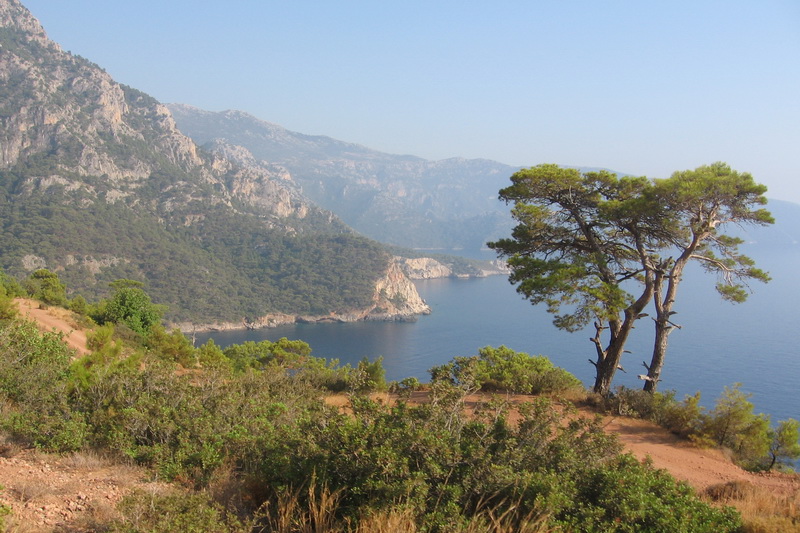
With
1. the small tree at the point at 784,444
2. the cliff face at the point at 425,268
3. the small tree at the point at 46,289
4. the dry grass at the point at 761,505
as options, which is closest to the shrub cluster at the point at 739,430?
the small tree at the point at 784,444

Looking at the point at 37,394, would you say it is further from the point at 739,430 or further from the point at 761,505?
the point at 739,430

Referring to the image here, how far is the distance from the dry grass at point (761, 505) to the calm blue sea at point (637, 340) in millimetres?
31969

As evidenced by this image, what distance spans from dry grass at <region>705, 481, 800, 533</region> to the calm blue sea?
1259 inches

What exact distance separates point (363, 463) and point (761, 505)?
3.49 m

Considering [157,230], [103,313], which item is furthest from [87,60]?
[103,313]

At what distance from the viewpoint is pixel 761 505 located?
15.0 ft

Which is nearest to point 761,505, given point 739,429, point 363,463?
point 739,429

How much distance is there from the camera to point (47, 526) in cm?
334

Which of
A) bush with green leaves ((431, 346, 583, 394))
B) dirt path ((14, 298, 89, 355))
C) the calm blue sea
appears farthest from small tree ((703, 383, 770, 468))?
the calm blue sea

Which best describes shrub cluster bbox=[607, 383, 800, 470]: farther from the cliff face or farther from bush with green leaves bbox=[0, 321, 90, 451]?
the cliff face

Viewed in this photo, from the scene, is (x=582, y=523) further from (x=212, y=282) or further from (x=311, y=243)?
(x=311, y=243)

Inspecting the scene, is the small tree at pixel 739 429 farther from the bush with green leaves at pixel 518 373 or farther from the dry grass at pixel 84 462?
the dry grass at pixel 84 462

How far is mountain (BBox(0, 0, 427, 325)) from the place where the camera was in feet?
268

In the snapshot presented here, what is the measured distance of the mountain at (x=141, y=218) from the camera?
81.8m
